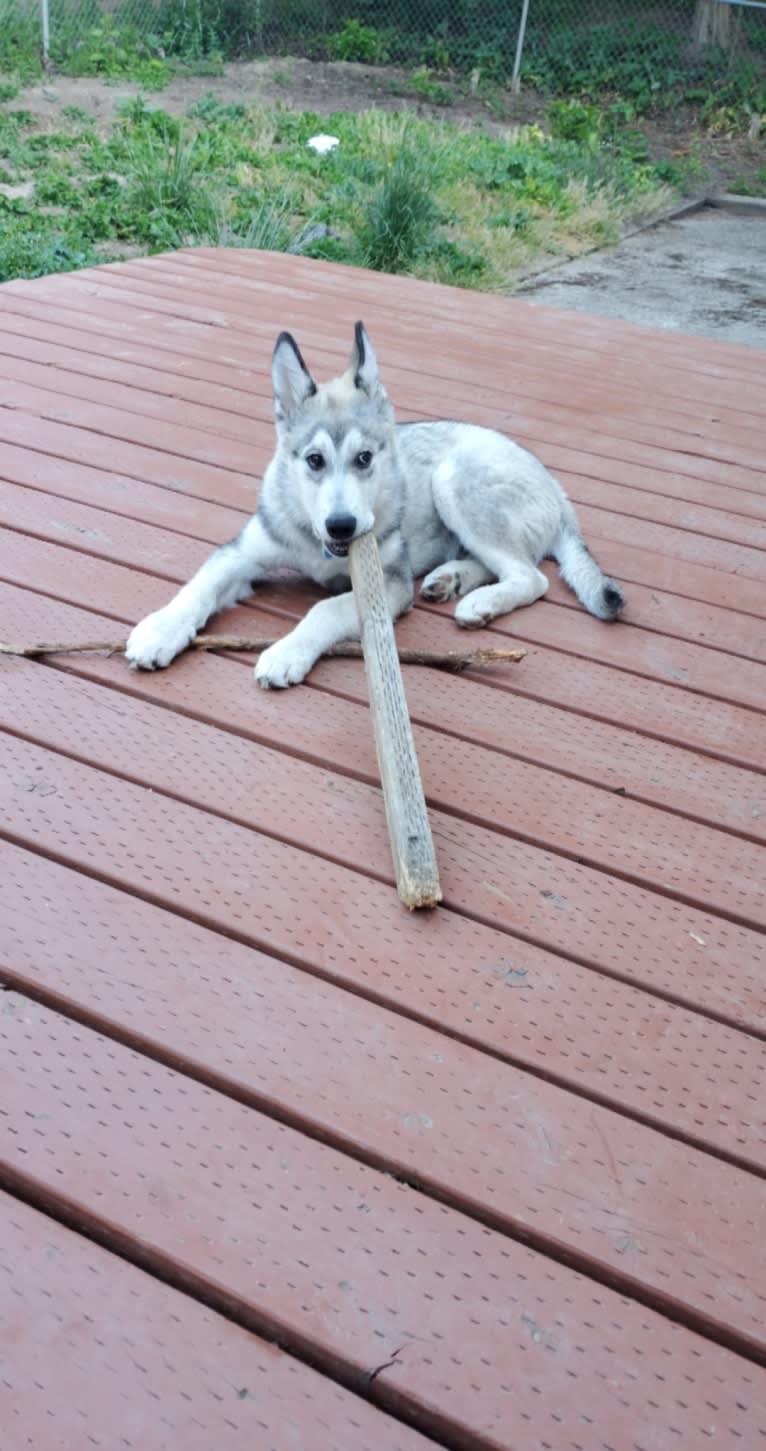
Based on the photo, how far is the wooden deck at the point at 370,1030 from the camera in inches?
60.7

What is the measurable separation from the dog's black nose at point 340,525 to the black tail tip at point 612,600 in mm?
683

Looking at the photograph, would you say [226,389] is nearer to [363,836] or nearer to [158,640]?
[158,640]

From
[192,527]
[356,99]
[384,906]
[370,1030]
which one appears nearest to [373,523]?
[192,527]

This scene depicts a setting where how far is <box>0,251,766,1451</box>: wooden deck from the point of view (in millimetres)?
1542

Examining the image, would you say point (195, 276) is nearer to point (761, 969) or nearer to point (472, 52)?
point (761, 969)

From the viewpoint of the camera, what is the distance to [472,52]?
18.4 m

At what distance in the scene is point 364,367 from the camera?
3.49 m

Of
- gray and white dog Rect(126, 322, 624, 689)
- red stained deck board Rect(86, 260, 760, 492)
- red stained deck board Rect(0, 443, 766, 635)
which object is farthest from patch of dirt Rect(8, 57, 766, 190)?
gray and white dog Rect(126, 322, 624, 689)

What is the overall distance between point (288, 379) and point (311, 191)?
734 centimetres

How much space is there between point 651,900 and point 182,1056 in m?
0.91

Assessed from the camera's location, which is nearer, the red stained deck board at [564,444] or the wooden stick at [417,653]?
the wooden stick at [417,653]

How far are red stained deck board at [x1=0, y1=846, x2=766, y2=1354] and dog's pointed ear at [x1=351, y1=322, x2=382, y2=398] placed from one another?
1764 mm

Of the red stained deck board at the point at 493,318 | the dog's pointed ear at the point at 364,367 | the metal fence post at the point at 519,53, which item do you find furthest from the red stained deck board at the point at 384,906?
the metal fence post at the point at 519,53

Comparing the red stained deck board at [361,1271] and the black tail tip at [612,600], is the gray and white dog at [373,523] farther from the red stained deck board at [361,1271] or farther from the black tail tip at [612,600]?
the red stained deck board at [361,1271]
